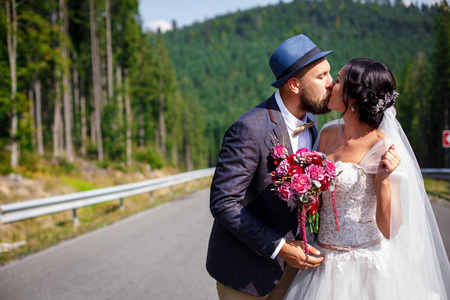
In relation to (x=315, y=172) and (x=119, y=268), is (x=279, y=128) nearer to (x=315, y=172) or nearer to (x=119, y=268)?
(x=315, y=172)

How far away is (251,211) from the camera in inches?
94.8

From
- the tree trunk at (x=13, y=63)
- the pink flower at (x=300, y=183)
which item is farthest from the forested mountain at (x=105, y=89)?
the pink flower at (x=300, y=183)

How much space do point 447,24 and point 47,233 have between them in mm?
30378

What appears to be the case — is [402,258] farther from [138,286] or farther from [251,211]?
[138,286]

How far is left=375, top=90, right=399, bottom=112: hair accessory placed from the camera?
7.87 ft

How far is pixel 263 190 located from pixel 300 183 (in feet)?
1.18

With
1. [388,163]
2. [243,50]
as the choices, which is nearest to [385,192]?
[388,163]

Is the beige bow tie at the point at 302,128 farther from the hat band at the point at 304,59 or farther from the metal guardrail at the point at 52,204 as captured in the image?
the metal guardrail at the point at 52,204

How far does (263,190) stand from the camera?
237cm

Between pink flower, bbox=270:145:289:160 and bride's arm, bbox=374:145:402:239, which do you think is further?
pink flower, bbox=270:145:289:160

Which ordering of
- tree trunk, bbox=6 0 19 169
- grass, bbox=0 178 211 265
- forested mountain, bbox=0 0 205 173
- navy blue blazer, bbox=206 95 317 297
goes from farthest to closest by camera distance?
forested mountain, bbox=0 0 205 173 < tree trunk, bbox=6 0 19 169 < grass, bbox=0 178 211 265 < navy blue blazer, bbox=206 95 317 297

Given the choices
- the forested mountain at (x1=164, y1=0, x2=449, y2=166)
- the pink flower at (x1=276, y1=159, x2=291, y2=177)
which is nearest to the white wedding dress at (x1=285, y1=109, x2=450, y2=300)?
the pink flower at (x1=276, y1=159, x2=291, y2=177)

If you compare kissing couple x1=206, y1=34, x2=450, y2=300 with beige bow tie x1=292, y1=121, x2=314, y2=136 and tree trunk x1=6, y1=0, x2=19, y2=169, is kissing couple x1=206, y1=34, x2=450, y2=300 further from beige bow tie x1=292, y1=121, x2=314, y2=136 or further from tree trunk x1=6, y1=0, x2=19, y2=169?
tree trunk x1=6, y1=0, x2=19, y2=169

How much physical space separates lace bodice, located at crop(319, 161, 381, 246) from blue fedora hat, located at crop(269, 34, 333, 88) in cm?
72
